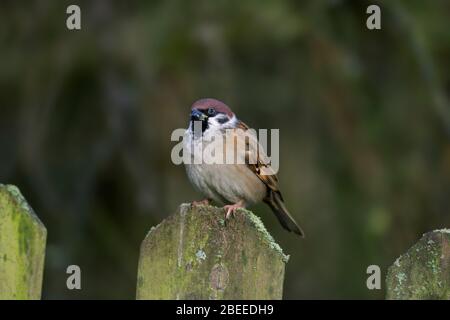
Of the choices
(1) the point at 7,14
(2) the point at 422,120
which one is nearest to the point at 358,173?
(2) the point at 422,120

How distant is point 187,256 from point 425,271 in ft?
1.93

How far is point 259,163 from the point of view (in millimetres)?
3926

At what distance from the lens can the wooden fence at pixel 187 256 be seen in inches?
95.0

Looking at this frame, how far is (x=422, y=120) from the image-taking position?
4.47 meters

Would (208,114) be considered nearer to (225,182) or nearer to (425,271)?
(225,182)

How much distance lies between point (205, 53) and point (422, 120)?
3.43ft

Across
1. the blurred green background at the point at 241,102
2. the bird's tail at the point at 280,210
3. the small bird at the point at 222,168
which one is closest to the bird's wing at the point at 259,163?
the small bird at the point at 222,168

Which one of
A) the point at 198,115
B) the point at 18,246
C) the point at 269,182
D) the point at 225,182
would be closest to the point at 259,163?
the point at 269,182


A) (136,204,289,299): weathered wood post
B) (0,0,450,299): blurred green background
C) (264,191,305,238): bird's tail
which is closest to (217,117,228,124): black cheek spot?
(264,191,305,238): bird's tail

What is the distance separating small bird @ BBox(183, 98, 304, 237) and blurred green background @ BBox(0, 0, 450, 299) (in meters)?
0.55

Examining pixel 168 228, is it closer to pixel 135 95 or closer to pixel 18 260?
pixel 18 260

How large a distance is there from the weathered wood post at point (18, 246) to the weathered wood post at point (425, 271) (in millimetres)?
886

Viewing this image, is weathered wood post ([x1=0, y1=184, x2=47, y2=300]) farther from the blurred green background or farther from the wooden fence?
the blurred green background

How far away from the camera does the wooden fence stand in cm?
241
